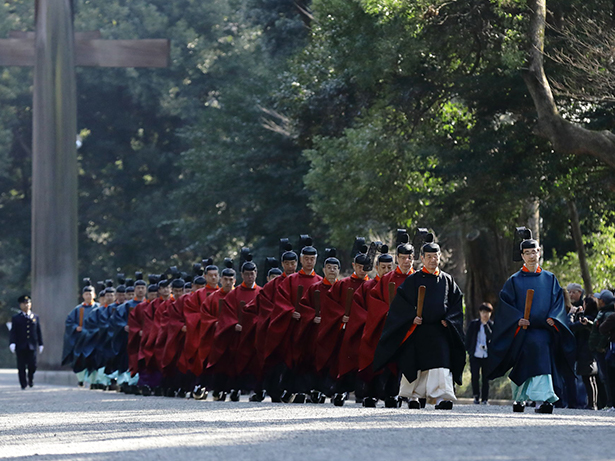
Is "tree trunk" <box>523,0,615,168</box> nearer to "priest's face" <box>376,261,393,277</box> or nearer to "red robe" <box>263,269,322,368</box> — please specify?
"red robe" <box>263,269,322,368</box>

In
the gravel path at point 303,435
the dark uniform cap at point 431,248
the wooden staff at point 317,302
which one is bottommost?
the gravel path at point 303,435

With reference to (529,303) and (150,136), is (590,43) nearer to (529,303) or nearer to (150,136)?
(529,303)

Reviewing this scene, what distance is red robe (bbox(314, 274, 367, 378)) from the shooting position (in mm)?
15195

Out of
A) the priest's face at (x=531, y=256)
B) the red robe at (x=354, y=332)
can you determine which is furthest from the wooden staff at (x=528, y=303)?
the red robe at (x=354, y=332)

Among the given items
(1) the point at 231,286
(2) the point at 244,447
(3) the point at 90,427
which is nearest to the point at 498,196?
(1) the point at 231,286

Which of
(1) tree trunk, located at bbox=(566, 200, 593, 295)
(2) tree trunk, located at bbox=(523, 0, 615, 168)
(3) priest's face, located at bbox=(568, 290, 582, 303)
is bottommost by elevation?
(3) priest's face, located at bbox=(568, 290, 582, 303)

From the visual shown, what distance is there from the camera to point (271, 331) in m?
16.1

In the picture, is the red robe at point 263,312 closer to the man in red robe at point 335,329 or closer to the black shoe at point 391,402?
the man in red robe at point 335,329

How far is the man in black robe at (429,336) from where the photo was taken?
12898 millimetres

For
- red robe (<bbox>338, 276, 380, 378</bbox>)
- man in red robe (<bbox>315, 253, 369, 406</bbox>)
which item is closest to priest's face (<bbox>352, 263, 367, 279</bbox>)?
man in red robe (<bbox>315, 253, 369, 406</bbox>)

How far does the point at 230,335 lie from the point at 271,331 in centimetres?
165

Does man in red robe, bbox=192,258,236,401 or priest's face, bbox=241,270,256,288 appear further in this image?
man in red robe, bbox=192,258,236,401

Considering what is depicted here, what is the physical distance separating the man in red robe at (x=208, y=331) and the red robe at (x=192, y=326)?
0.70 feet

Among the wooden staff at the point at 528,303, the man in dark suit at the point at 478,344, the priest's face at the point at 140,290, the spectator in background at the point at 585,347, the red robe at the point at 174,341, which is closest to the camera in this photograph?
the wooden staff at the point at 528,303
